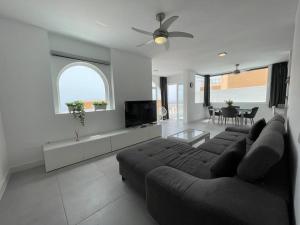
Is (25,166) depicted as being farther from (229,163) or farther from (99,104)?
(229,163)

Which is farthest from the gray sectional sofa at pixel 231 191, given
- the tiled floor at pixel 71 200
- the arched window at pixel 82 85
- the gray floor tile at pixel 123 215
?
the arched window at pixel 82 85

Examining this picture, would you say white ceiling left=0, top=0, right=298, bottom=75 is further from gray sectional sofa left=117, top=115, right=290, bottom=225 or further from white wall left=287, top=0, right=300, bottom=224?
gray sectional sofa left=117, top=115, right=290, bottom=225

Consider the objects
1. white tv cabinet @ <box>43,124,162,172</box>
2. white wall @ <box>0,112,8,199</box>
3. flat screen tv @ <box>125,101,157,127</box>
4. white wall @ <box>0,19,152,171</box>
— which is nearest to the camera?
white wall @ <box>0,112,8,199</box>

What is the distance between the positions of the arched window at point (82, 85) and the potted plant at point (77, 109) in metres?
0.28

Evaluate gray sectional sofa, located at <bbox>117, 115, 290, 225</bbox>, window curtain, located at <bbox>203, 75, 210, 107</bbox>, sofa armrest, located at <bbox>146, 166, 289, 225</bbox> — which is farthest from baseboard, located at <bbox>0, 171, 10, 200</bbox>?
window curtain, located at <bbox>203, 75, 210, 107</bbox>

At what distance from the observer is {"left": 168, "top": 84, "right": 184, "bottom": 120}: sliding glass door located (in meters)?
7.25

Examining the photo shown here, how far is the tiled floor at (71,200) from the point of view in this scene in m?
1.35

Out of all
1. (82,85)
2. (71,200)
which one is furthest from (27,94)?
(71,200)

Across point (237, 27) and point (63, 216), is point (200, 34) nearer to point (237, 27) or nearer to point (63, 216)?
point (237, 27)

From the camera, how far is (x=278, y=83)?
5176 mm

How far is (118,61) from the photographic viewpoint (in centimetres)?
352

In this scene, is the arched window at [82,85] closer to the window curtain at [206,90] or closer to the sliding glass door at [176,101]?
the sliding glass door at [176,101]

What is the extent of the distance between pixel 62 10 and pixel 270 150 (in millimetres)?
2930

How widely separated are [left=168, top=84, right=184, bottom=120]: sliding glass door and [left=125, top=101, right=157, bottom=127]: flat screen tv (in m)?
3.56
